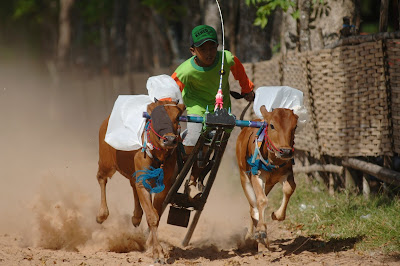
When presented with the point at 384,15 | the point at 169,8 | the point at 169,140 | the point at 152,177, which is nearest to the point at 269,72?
the point at 384,15

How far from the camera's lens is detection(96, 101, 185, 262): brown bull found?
7.37 meters

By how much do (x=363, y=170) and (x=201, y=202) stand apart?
2710 millimetres

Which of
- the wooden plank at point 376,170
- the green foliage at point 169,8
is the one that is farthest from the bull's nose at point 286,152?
the green foliage at point 169,8

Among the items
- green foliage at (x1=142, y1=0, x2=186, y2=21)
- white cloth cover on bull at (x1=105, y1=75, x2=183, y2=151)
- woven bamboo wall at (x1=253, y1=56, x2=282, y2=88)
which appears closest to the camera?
white cloth cover on bull at (x1=105, y1=75, x2=183, y2=151)

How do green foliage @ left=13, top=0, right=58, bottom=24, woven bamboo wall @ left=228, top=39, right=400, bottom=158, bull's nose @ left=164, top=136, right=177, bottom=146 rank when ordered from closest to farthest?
1. bull's nose @ left=164, top=136, right=177, bottom=146
2. woven bamboo wall @ left=228, top=39, right=400, bottom=158
3. green foliage @ left=13, top=0, right=58, bottom=24

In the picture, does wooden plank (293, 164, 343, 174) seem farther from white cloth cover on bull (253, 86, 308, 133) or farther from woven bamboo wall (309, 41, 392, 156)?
white cloth cover on bull (253, 86, 308, 133)

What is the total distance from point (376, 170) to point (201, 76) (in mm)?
3046

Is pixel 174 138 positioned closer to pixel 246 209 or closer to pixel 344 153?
pixel 344 153

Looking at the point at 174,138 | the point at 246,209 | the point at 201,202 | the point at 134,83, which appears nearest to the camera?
the point at 174,138

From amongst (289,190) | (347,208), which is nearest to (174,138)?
(289,190)

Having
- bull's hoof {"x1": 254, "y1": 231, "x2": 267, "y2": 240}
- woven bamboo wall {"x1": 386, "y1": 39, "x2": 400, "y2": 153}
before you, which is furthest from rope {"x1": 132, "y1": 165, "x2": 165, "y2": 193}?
woven bamboo wall {"x1": 386, "y1": 39, "x2": 400, "y2": 153}

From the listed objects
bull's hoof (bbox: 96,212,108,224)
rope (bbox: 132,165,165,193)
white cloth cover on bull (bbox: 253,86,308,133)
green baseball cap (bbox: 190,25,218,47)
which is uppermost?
green baseball cap (bbox: 190,25,218,47)

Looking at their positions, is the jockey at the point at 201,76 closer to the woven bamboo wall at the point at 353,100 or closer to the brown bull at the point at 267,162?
the brown bull at the point at 267,162

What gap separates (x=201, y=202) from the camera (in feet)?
28.6
